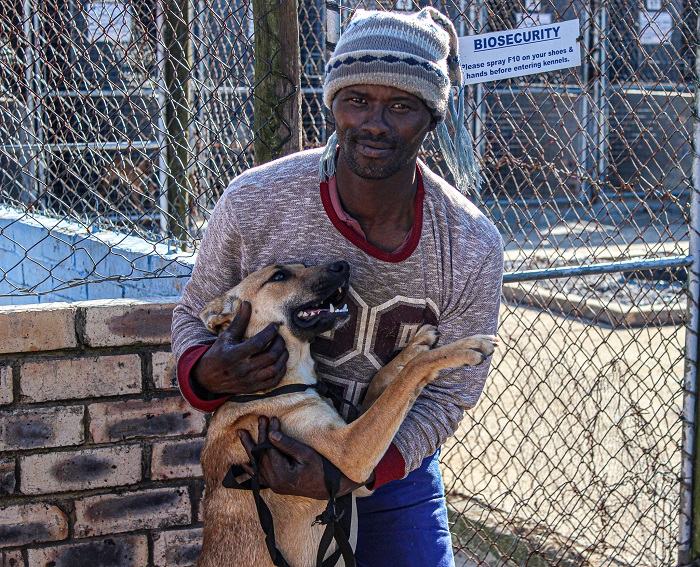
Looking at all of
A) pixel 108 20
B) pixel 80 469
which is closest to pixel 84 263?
pixel 108 20

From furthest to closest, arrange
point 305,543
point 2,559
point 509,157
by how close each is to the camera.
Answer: point 509,157
point 2,559
point 305,543

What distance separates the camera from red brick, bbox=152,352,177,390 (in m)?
2.89

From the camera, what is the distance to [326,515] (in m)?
2.01

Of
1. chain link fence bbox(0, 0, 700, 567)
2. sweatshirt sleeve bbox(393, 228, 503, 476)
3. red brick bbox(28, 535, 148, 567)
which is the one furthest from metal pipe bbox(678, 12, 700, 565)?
red brick bbox(28, 535, 148, 567)

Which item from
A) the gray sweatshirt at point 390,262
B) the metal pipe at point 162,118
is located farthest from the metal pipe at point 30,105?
the gray sweatshirt at point 390,262

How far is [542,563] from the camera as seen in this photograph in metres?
3.67

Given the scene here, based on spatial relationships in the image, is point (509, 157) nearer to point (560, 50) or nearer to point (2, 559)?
point (560, 50)

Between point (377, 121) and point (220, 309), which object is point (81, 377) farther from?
point (377, 121)

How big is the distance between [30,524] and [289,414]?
1.17 metres

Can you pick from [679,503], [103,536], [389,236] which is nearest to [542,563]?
[679,503]

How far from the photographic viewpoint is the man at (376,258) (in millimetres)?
2006

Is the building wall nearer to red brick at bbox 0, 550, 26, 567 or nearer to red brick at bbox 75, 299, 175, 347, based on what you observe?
red brick at bbox 75, 299, 175, 347

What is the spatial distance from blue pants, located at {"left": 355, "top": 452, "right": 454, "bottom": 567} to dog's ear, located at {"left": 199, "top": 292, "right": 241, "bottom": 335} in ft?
2.09

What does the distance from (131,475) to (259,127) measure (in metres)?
1.32
